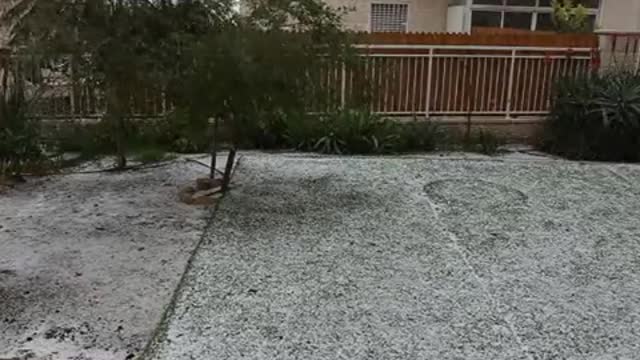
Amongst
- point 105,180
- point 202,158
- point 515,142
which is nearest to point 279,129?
point 202,158

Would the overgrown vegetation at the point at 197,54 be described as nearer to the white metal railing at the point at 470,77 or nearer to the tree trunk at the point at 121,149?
the tree trunk at the point at 121,149

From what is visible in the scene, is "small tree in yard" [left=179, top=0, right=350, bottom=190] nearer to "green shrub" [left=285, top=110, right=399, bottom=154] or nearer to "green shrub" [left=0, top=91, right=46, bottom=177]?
"green shrub" [left=0, top=91, right=46, bottom=177]

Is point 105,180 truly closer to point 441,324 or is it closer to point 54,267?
point 54,267

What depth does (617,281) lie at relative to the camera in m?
4.44

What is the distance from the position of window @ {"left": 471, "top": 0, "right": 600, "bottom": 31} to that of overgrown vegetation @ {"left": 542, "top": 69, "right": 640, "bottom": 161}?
4789 mm

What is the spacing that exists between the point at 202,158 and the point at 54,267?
11.6ft

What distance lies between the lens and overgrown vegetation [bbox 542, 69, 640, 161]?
837 cm

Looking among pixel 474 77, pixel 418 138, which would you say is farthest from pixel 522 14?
pixel 418 138

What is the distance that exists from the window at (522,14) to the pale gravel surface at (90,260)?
28.3 feet

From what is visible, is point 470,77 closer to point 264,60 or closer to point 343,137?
point 343,137

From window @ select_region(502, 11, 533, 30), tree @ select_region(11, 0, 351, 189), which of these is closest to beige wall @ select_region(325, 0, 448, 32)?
window @ select_region(502, 11, 533, 30)

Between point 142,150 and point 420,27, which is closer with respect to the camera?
point 142,150

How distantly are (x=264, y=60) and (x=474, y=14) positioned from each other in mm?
8828

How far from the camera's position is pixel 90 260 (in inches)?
181
